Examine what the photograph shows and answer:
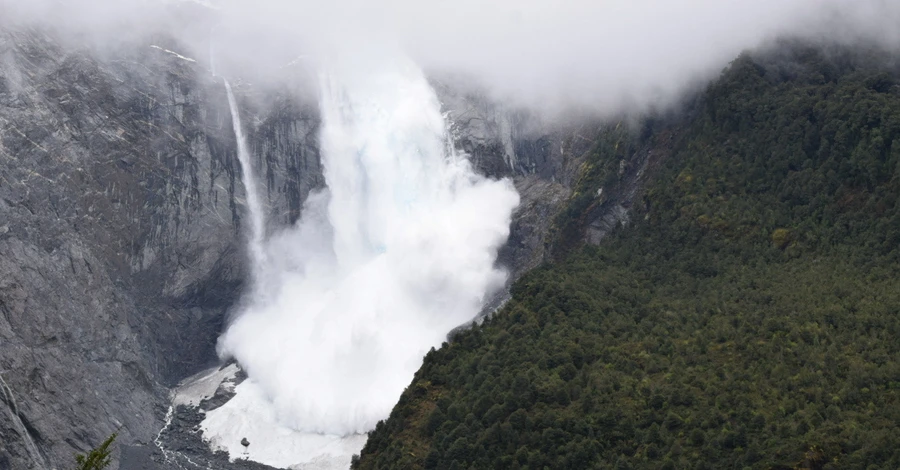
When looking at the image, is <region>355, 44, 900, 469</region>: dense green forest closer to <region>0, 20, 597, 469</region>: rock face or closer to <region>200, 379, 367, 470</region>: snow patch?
<region>200, 379, 367, 470</region>: snow patch

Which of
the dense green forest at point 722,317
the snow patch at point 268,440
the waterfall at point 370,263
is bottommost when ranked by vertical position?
the dense green forest at point 722,317

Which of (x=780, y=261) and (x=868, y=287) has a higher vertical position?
(x=780, y=261)

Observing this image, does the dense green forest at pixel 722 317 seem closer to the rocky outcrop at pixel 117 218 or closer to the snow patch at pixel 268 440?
the snow patch at pixel 268 440

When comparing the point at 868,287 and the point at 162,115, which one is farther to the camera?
the point at 162,115

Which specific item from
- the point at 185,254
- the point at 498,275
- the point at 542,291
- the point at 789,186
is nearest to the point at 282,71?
the point at 185,254

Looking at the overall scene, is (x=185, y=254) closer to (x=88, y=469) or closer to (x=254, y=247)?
(x=254, y=247)

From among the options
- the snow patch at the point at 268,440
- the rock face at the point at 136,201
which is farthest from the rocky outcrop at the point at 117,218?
the snow patch at the point at 268,440

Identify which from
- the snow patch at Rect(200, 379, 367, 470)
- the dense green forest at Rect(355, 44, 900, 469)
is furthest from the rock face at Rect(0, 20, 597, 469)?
the dense green forest at Rect(355, 44, 900, 469)
